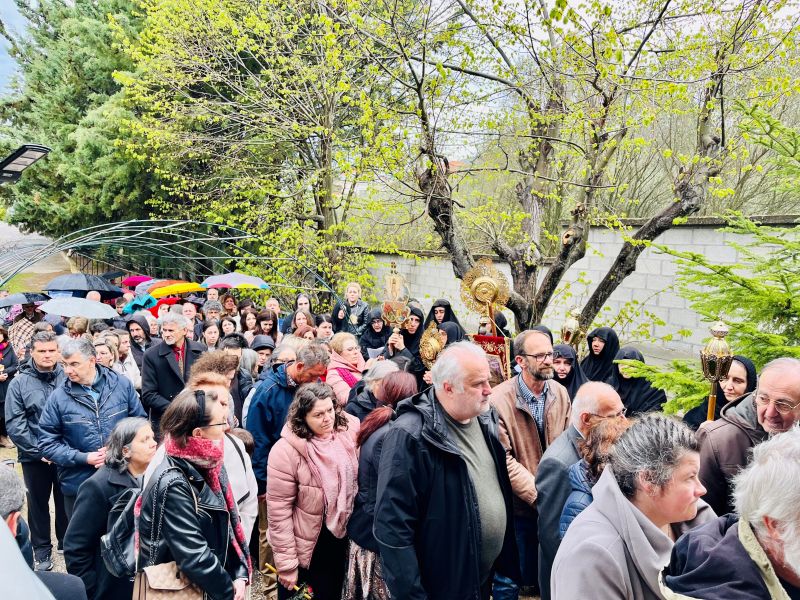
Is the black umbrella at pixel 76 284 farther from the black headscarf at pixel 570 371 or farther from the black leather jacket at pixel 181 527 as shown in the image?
the black leather jacket at pixel 181 527

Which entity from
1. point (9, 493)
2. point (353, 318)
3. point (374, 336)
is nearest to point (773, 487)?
point (9, 493)

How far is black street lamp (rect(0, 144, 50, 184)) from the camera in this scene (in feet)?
16.9

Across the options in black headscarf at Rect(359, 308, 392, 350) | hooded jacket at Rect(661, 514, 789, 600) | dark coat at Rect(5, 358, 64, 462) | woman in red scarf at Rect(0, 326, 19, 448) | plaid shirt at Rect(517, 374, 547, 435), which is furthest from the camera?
black headscarf at Rect(359, 308, 392, 350)

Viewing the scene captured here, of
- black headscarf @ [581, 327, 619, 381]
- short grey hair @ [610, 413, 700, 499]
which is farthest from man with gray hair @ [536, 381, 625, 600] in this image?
black headscarf @ [581, 327, 619, 381]

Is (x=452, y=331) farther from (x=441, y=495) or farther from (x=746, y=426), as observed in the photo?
(x=441, y=495)

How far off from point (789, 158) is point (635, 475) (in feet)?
14.1

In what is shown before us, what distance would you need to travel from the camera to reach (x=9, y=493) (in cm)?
293

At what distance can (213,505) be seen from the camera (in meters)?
3.05

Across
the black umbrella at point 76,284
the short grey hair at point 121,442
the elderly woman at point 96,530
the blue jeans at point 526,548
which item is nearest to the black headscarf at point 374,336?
the blue jeans at point 526,548

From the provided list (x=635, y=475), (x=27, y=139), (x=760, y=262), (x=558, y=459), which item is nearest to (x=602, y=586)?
(x=635, y=475)

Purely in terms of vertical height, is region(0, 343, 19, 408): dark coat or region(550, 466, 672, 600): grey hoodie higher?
region(550, 466, 672, 600): grey hoodie

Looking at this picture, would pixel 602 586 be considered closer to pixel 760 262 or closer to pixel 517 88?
pixel 760 262

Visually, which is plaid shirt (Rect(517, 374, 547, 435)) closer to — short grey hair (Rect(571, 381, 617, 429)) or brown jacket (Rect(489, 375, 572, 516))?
brown jacket (Rect(489, 375, 572, 516))

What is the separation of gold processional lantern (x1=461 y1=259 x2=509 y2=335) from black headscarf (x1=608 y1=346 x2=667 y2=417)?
1263 millimetres
